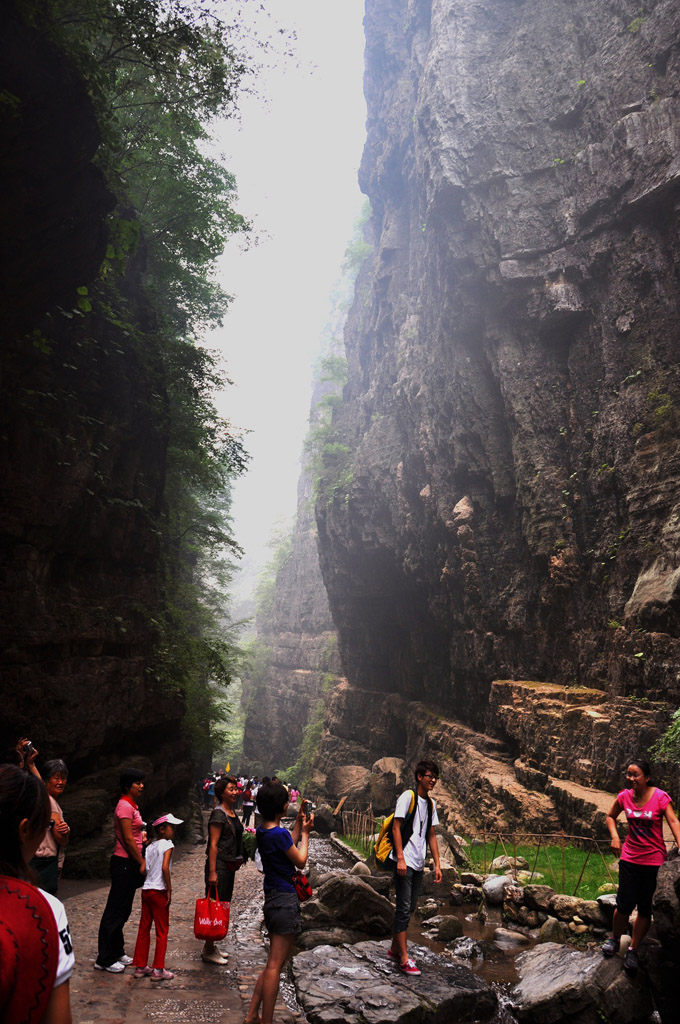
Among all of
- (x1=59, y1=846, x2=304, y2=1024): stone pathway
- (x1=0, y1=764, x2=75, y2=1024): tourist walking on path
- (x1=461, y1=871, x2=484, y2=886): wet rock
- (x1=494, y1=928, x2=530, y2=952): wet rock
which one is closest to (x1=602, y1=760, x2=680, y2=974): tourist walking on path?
(x1=494, y1=928, x2=530, y2=952): wet rock

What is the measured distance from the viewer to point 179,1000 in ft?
15.8

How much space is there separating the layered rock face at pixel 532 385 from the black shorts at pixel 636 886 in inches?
288

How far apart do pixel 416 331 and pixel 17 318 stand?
20337mm

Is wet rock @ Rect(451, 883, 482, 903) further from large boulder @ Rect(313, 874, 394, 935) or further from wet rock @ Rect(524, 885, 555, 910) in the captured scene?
large boulder @ Rect(313, 874, 394, 935)

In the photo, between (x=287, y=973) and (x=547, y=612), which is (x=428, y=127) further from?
(x=287, y=973)

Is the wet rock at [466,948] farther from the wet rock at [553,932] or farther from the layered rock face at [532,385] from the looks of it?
the layered rock face at [532,385]

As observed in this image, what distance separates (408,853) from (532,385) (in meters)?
16.1

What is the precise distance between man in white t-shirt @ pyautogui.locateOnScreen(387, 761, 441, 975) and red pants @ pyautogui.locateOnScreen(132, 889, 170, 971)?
216 centimetres

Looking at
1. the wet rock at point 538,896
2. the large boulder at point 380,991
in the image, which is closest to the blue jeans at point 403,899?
the large boulder at point 380,991

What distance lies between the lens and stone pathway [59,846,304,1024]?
4.50 metres

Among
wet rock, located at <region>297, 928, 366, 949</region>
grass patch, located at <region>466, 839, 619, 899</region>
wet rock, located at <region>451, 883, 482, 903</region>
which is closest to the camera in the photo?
wet rock, located at <region>297, 928, 366, 949</region>

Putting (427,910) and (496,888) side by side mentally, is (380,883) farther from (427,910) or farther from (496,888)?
(496,888)

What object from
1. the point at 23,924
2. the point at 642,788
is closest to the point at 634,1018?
the point at 642,788

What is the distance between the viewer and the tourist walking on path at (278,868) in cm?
436
